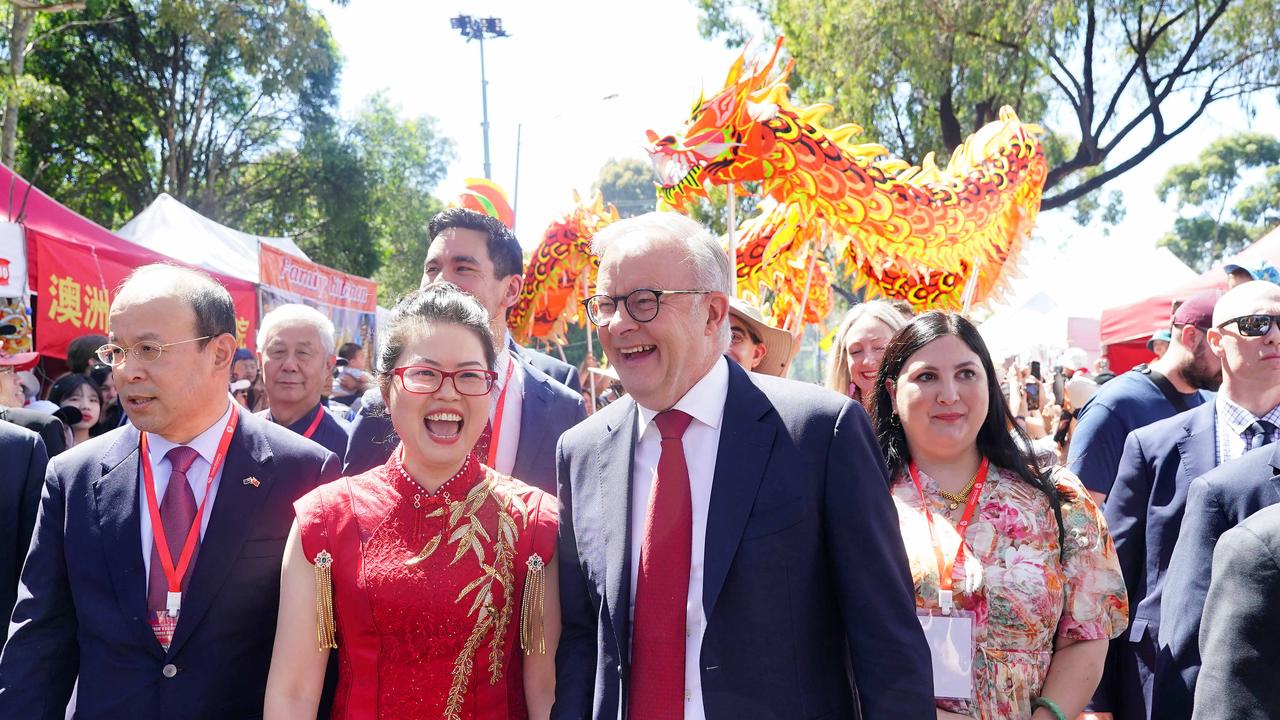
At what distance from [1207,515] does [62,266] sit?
769 cm

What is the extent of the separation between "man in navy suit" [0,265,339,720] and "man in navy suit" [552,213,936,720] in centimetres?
79

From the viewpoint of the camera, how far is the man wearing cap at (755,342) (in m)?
4.04

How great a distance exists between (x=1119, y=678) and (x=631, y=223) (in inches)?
83.8

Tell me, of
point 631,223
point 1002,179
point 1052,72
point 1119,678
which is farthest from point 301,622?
point 1052,72

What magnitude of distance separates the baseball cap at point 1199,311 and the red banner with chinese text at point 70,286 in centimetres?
619

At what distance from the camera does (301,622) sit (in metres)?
2.13

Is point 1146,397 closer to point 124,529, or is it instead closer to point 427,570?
point 427,570

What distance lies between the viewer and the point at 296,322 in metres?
3.92

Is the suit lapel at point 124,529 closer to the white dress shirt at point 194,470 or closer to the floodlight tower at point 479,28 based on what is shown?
the white dress shirt at point 194,470

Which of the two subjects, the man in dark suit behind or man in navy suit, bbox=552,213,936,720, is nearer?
the man in dark suit behind

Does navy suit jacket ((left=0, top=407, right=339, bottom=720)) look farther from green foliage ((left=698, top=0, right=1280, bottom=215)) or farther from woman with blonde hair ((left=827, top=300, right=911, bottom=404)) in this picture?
green foliage ((left=698, top=0, right=1280, bottom=215))

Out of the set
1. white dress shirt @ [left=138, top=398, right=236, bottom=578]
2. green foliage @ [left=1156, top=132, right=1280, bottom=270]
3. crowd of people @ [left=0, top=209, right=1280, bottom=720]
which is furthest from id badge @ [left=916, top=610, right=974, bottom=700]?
green foliage @ [left=1156, top=132, right=1280, bottom=270]

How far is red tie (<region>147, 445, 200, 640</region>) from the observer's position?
2.29m

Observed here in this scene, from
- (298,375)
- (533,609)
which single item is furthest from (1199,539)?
(298,375)
